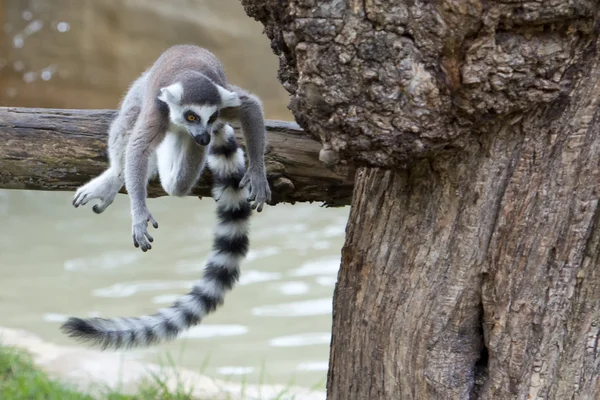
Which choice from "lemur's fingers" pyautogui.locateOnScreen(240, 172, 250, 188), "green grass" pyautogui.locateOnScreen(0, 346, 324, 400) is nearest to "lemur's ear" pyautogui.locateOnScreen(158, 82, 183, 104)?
"lemur's fingers" pyautogui.locateOnScreen(240, 172, 250, 188)

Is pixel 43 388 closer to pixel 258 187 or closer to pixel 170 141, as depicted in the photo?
pixel 170 141

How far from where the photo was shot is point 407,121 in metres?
1.70

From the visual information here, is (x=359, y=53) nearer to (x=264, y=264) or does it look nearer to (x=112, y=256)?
(x=264, y=264)

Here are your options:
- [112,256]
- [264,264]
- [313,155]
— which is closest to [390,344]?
[313,155]

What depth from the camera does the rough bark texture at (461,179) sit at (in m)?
1.64

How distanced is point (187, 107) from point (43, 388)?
2.13 m

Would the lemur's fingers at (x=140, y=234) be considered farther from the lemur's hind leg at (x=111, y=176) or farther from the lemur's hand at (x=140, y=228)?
the lemur's hind leg at (x=111, y=176)

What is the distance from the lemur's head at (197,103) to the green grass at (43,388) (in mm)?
1832

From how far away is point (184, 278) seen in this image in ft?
25.0

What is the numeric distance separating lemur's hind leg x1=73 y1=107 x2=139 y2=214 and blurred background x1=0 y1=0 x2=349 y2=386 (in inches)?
89.3

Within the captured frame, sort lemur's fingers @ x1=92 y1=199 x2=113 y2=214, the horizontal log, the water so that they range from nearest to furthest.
Answer: the horizontal log, lemur's fingers @ x1=92 y1=199 x2=113 y2=214, the water

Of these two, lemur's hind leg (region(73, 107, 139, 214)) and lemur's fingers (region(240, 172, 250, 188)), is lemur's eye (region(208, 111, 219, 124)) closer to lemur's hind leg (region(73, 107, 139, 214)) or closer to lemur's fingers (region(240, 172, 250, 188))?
lemur's fingers (region(240, 172, 250, 188))

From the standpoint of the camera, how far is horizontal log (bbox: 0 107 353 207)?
3.07m

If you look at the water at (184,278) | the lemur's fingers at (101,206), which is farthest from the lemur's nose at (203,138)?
the water at (184,278)
